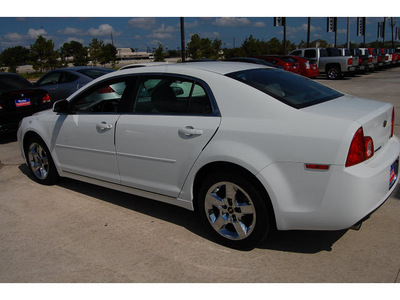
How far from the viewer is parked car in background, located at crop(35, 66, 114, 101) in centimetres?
974

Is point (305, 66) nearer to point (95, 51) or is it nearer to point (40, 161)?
point (40, 161)

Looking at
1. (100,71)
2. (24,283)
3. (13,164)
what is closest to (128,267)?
(24,283)

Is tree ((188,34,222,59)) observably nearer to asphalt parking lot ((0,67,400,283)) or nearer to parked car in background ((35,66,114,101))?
parked car in background ((35,66,114,101))

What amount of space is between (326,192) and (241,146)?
2.42 feet

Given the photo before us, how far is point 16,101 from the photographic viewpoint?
7926 mm

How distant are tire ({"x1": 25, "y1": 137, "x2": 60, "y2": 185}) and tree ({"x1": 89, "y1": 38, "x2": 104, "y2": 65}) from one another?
115ft

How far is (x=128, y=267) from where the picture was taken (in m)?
3.12

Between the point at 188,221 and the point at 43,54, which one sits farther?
the point at 43,54

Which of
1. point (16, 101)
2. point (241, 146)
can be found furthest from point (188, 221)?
point (16, 101)

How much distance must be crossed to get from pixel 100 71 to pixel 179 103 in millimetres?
7259

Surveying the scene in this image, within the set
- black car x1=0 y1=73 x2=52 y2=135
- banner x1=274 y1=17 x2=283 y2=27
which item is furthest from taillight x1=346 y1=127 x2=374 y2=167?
banner x1=274 y1=17 x2=283 y2=27

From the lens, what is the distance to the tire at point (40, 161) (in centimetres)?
505

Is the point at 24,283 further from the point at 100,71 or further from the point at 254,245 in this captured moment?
the point at 100,71

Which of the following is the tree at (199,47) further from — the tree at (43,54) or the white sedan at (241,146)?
the white sedan at (241,146)
